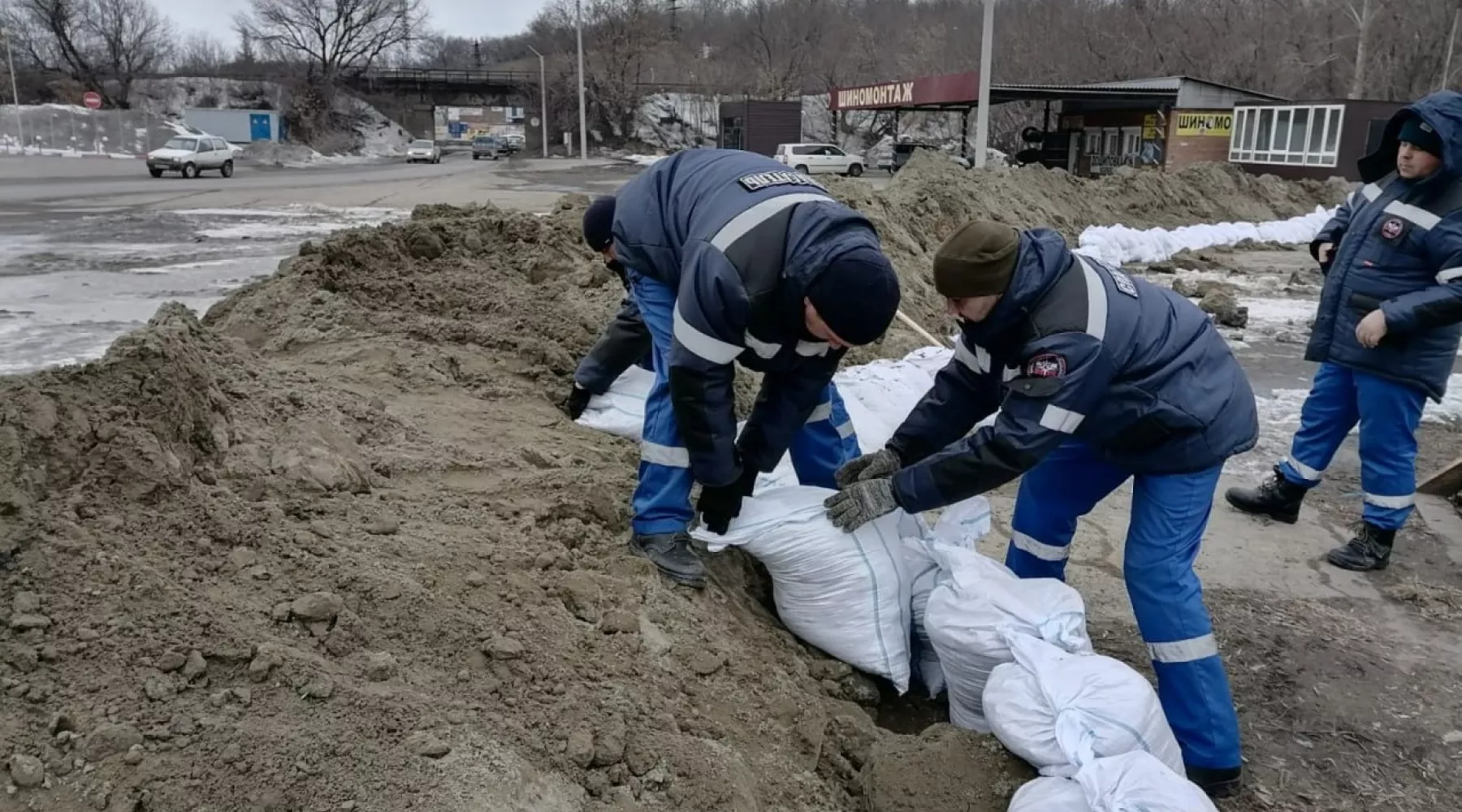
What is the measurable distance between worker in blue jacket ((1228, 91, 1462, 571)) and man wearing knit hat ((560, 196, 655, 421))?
277cm

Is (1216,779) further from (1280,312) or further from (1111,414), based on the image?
(1280,312)

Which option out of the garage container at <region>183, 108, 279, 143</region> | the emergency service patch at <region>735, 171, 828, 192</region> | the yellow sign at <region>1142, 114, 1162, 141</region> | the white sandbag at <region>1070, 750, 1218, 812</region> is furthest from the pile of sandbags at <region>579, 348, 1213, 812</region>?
the garage container at <region>183, 108, 279, 143</region>

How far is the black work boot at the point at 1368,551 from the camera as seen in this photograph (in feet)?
13.7

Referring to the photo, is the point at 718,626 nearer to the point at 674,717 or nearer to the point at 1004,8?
the point at 674,717

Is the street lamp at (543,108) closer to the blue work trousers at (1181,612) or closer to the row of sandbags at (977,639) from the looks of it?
the row of sandbags at (977,639)

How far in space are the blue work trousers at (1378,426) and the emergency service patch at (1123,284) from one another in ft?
5.99

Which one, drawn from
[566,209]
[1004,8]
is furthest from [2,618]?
[1004,8]

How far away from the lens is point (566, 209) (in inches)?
295

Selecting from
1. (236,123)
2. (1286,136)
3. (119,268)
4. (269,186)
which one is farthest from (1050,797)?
(236,123)

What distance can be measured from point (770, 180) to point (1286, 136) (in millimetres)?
23987

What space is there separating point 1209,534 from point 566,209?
4.83 m

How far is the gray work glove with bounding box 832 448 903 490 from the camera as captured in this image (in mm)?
3098

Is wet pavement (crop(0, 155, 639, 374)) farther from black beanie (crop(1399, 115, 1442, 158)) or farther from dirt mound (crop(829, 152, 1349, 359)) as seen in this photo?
black beanie (crop(1399, 115, 1442, 158))

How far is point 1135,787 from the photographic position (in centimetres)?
215
